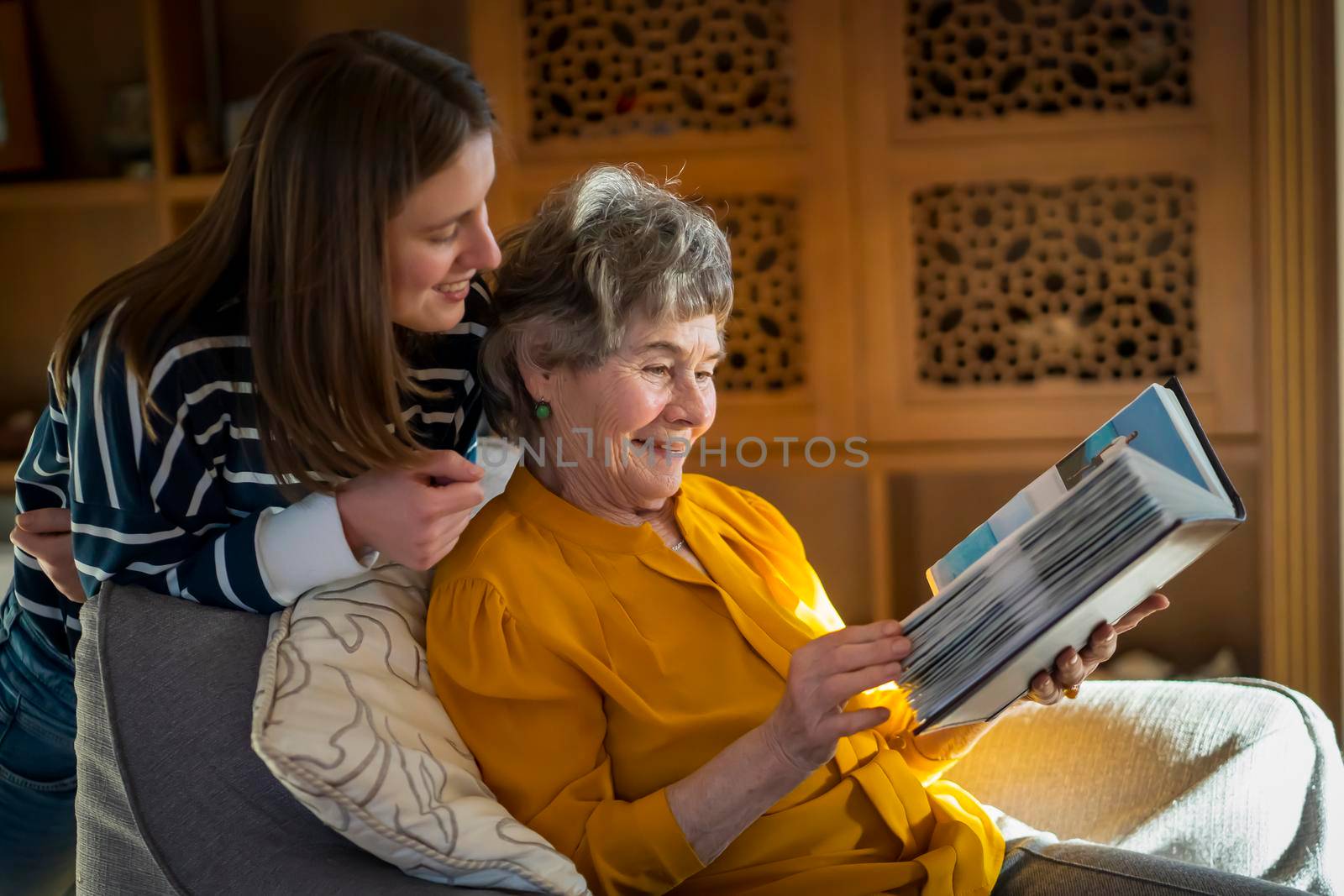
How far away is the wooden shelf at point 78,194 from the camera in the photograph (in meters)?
3.09

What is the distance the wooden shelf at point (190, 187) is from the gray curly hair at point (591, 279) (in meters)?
1.87

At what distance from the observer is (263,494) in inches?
50.5

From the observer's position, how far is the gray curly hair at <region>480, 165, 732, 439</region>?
1.38 meters

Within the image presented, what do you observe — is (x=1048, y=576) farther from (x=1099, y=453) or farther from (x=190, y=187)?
(x=190, y=187)

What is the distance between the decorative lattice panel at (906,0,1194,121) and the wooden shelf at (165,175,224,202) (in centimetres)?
172

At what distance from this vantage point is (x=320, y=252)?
1187 mm

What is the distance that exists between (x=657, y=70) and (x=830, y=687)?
2.08m

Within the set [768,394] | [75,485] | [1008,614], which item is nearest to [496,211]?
[768,394]

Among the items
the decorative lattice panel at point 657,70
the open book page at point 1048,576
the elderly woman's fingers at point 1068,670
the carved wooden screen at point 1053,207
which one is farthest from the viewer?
the decorative lattice panel at point 657,70

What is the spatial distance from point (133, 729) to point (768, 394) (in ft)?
6.28

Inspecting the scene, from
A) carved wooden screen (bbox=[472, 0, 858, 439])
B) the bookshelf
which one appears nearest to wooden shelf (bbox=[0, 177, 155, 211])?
the bookshelf

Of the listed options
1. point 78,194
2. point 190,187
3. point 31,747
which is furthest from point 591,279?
point 78,194

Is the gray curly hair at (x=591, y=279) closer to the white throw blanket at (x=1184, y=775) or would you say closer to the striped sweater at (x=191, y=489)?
the striped sweater at (x=191, y=489)

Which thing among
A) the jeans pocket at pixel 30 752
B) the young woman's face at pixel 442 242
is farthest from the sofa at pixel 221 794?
the young woman's face at pixel 442 242
